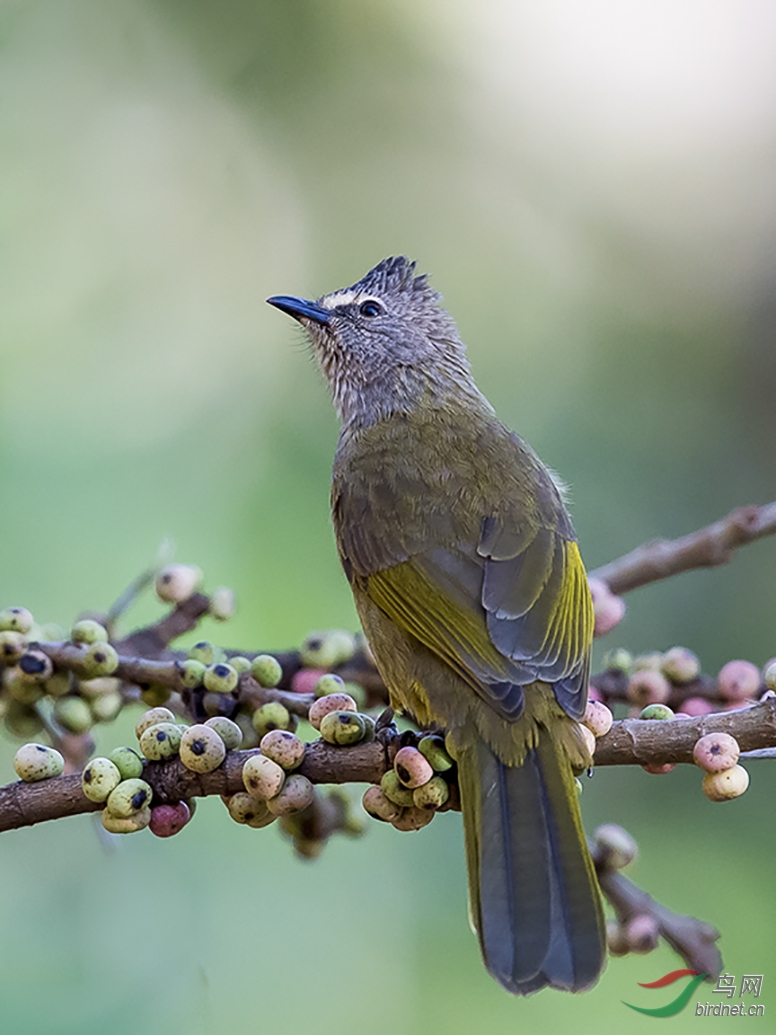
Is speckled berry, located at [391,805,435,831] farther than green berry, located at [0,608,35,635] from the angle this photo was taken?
No

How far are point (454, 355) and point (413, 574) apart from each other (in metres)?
1.04

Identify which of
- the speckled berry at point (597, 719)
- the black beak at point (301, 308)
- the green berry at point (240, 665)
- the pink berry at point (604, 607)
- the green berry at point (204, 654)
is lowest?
the speckled berry at point (597, 719)

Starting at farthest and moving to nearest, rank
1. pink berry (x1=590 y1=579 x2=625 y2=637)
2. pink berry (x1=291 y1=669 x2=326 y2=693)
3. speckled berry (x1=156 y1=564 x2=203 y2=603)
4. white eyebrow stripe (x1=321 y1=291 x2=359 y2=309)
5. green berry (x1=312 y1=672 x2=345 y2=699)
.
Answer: white eyebrow stripe (x1=321 y1=291 x2=359 y2=309), pink berry (x1=590 y1=579 x2=625 y2=637), speckled berry (x1=156 y1=564 x2=203 y2=603), pink berry (x1=291 y1=669 x2=326 y2=693), green berry (x1=312 y1=672 x2=345 y2=699)

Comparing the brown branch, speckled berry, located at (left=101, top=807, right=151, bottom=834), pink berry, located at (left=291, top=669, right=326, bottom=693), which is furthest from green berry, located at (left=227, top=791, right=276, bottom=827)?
the brown branch

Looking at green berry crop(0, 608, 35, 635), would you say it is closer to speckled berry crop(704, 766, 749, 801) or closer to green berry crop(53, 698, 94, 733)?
green berry crop(53, 698, 94, 733)

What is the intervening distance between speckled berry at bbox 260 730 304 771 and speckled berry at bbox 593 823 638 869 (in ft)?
2.22

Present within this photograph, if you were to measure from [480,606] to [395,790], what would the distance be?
1.96ft

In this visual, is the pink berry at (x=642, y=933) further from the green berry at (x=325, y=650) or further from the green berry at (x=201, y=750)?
the green berry at (x=201, y=750)

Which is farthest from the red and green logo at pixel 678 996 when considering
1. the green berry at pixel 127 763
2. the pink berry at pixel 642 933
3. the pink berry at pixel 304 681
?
the green berry at pixel 127 763

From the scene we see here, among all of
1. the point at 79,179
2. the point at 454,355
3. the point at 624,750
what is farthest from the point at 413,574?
the point at 79,179

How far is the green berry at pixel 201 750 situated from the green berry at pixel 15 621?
513 mm

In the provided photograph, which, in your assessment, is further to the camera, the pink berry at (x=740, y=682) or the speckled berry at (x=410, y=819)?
the pink berry at (x=740, y=682)

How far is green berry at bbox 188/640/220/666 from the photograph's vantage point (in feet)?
6.27

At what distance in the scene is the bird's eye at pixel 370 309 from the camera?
3082 mm
